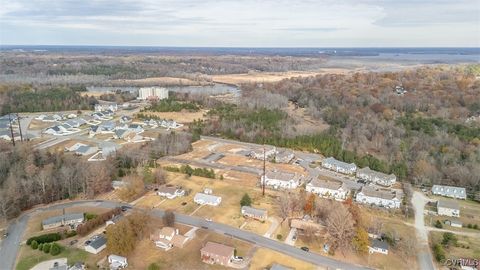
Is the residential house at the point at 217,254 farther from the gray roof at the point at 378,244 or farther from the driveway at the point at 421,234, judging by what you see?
the driveway at the point at 421,234

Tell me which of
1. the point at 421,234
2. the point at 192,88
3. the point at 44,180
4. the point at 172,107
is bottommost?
the point at 421,234

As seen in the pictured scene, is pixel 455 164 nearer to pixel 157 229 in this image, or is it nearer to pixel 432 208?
pixel 432 208

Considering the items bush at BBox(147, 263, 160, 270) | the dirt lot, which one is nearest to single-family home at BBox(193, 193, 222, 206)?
the dirt lot

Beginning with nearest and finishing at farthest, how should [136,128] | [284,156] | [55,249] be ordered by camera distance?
[55,249], [284,156], [136,128]

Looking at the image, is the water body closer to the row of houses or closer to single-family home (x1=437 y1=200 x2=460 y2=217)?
the row of houses

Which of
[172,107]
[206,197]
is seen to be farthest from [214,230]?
[172,107]

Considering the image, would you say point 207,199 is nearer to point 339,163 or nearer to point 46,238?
point 46,238
